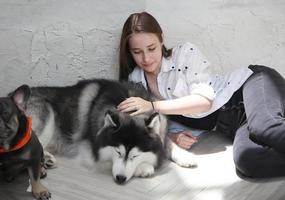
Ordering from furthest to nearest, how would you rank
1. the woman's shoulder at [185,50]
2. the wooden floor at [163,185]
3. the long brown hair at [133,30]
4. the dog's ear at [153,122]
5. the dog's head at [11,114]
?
1. the woman's shoulder at [185,50]
2. the long brown hair at [133,30]
3. the dog's ear at [153,122]
4. the wooden floor at [163,185]
5. the dog's head at [11,114]

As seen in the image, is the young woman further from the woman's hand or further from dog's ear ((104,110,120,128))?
dog's ear ((104,110,120,128))

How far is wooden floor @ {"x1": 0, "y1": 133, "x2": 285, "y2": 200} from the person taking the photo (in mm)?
1867

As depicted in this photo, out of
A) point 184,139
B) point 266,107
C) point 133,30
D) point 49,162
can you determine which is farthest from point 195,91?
point 49,162

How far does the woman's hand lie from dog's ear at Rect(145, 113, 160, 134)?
0.11 metres

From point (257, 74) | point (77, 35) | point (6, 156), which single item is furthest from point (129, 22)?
point (6, 156)

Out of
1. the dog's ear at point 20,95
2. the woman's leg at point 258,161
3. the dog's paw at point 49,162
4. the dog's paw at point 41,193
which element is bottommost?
the dog's paw at point 49,162

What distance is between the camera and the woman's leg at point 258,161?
195cm

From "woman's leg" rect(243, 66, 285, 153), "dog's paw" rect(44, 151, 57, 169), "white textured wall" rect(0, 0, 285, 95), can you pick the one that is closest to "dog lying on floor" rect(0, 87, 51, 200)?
"dog's paw" rect(44, 151, 57, 169)

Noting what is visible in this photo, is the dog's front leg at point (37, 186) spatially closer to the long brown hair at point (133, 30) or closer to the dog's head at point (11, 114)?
the dog's head at point (11, 114)

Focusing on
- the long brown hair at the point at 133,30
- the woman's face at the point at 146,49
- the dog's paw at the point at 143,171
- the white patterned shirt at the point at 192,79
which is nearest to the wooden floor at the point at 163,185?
the dog's paw at the point at 143,171

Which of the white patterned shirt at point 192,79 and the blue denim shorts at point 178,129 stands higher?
the white patterned shirt at point 192,79

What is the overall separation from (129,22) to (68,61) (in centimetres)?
46

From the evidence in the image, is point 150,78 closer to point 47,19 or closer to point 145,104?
point 145,104

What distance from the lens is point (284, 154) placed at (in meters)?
1.91
